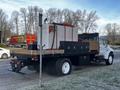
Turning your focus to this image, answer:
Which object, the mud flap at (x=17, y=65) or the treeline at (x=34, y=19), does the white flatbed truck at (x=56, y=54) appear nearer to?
the mud flap at (x=17, y=65)

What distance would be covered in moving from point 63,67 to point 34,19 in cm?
6022

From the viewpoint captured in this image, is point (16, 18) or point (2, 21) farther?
point (16, 18)

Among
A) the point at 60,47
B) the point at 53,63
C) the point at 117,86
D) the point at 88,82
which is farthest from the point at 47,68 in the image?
the point at 117,86

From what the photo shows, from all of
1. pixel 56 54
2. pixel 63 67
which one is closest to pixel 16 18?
pixel 63 67

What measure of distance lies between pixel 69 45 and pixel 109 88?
15.5ft

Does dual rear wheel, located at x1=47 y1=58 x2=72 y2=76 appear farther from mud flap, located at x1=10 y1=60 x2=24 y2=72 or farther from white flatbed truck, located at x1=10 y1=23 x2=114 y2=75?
mud flap, located at x1=10 y1=60 x2=24 y2=72

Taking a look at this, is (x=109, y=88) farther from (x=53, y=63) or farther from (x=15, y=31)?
(x=15, y=31)

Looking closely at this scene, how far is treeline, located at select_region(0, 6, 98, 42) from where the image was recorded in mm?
70438

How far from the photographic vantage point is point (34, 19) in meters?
70.4

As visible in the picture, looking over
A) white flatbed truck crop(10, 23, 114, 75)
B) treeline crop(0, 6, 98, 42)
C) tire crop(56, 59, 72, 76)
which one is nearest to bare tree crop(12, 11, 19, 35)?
treeline crop(0, 6, 98, 42)

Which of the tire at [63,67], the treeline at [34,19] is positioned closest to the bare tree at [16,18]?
the treeline at [34,19]

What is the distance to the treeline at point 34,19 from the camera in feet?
231

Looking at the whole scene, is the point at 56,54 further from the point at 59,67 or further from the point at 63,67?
the point at 63,67

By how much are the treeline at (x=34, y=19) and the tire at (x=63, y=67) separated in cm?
5792
